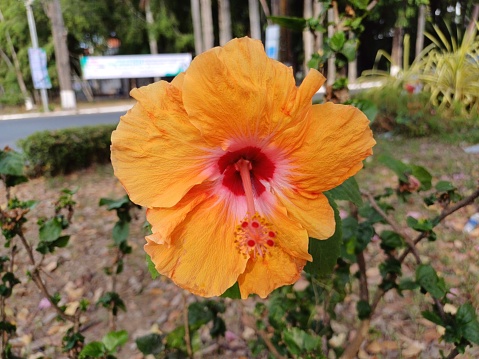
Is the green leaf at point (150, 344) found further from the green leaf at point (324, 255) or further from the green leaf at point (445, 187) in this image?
the green leaf at point (445, 187)

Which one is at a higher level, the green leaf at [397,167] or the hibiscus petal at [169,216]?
the hibiscus petal at [169,216]

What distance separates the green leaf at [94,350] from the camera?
3.51 ft

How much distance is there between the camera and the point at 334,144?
62 cm

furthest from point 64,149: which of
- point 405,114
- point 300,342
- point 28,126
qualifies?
point 28,126

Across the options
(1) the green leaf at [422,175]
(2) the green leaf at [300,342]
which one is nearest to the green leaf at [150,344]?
(2) the green leaf at [300,342]

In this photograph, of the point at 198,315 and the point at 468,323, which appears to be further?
the point at 198,315

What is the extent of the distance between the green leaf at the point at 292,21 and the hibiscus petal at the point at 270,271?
0.64 meters

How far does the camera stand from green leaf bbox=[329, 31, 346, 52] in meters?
1.06

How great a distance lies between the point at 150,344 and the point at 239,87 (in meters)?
0.95

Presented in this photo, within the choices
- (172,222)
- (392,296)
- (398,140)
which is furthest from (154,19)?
(172,222)

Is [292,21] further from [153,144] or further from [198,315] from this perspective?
[198,315]

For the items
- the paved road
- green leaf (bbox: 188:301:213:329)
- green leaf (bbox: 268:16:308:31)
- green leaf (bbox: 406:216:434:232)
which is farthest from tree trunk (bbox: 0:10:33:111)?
green leaf (bbox: 406:216:434:232)

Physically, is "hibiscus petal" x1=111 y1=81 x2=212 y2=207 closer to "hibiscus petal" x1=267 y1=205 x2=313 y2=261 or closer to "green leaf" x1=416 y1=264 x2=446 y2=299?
"hibiscus petal" x1=267 y1=205 x2=313 y2=261

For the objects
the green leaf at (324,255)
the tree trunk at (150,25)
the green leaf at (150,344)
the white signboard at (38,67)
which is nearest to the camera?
the green leaf at (324,255)
